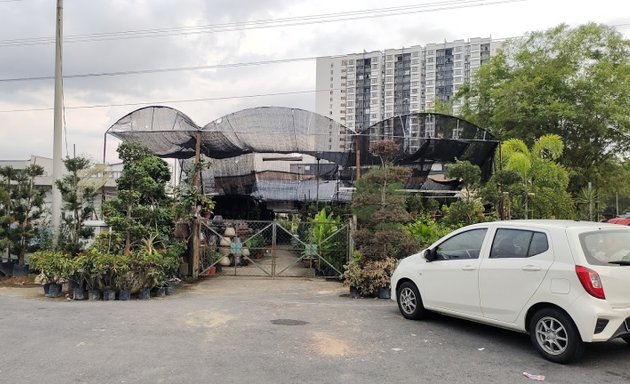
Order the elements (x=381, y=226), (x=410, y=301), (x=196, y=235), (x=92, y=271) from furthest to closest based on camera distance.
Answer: (x=196, y=235), (x=381, y=226), (x=92, y=271), (x=410, y=301)

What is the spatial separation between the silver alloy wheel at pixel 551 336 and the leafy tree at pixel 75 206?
9361mm

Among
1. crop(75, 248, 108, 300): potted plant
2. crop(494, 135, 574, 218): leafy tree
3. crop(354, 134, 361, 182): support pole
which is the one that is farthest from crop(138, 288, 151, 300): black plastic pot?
crop(494, 135, 574, 218): leafy tree

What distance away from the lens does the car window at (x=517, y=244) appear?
5645 millimetres

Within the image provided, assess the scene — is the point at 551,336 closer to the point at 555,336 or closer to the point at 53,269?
the point at 555,336

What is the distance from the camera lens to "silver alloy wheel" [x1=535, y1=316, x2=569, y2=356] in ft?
17.0

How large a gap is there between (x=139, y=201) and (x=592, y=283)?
353 inches

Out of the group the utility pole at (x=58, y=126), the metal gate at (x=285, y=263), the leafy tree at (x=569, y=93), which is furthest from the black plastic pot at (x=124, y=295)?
the leafy tree at (x=569, y=93)

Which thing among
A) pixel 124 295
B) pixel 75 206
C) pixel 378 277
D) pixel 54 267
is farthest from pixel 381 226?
pixel 75 206

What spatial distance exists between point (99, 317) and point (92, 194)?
460 cm

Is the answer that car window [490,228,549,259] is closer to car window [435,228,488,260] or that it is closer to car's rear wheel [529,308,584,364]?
car window [435,228,488,260]

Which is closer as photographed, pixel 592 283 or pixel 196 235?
pixel 592 283

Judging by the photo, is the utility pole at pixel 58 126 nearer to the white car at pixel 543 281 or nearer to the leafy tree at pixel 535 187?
the white car at pixel 543 281

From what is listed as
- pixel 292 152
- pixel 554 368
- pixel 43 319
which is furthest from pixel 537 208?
pixel 43 319

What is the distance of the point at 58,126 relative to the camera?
12.4 metres
